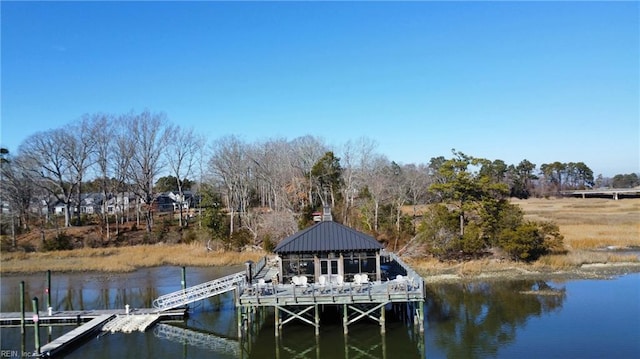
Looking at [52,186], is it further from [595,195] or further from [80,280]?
[595,195]

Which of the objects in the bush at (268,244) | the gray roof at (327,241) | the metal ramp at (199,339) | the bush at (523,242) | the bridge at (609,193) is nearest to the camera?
the metal ramp at (199,339)

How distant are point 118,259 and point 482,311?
33.3 metres

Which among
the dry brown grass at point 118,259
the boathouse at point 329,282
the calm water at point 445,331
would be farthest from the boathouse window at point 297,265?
the dry brown grass at point 118,259

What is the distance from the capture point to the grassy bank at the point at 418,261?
124 ft

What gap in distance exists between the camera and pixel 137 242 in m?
56.4

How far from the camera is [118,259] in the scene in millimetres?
45938

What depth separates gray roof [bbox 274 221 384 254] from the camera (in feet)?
80.7

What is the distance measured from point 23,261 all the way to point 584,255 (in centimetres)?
4942

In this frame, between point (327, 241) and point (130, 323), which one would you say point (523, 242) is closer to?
point (327, 241)

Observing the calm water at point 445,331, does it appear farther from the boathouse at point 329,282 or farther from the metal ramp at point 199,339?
the boathouse at point 329,282

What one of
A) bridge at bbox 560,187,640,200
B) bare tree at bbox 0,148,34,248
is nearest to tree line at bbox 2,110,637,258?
bare tree at bbox 0,148,34,248

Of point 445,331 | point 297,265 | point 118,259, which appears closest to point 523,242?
point 445,331

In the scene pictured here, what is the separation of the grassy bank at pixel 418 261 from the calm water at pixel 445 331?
497 centimetres

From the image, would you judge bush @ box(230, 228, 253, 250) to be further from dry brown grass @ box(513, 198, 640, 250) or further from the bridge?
the bridge
